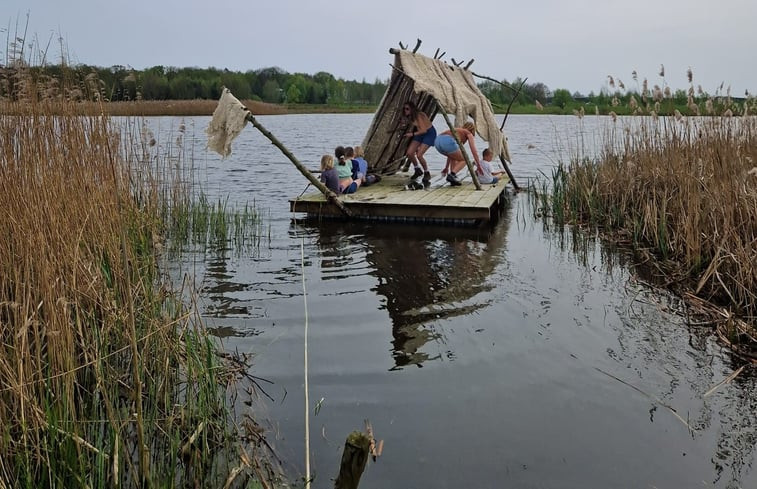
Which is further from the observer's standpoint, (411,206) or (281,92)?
(281,92)

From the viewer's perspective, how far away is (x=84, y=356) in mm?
3557

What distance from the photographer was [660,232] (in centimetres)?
745

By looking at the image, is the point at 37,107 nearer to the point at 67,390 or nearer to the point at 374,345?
the point at 67,390

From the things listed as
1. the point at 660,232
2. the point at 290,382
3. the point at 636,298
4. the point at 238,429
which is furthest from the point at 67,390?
the point at 660,232

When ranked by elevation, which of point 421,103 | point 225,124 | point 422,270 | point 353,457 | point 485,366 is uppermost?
point 421,103

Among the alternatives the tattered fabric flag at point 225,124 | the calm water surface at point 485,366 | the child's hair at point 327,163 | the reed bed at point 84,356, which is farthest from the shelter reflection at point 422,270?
the tattered fabric flag at point 225,124

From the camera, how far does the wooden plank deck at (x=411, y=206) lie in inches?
365

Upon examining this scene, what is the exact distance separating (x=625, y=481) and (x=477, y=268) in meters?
4.14

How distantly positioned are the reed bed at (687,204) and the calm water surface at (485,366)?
0.41 m

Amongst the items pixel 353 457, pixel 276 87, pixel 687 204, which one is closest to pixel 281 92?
pixel 276 87

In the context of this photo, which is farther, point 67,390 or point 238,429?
point 238,429

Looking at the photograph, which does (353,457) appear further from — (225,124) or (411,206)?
(411,206)

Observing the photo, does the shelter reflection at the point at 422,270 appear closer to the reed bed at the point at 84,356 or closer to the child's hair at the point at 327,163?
the child's hair at the point at 327,163

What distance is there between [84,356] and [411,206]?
6240 millimetres
